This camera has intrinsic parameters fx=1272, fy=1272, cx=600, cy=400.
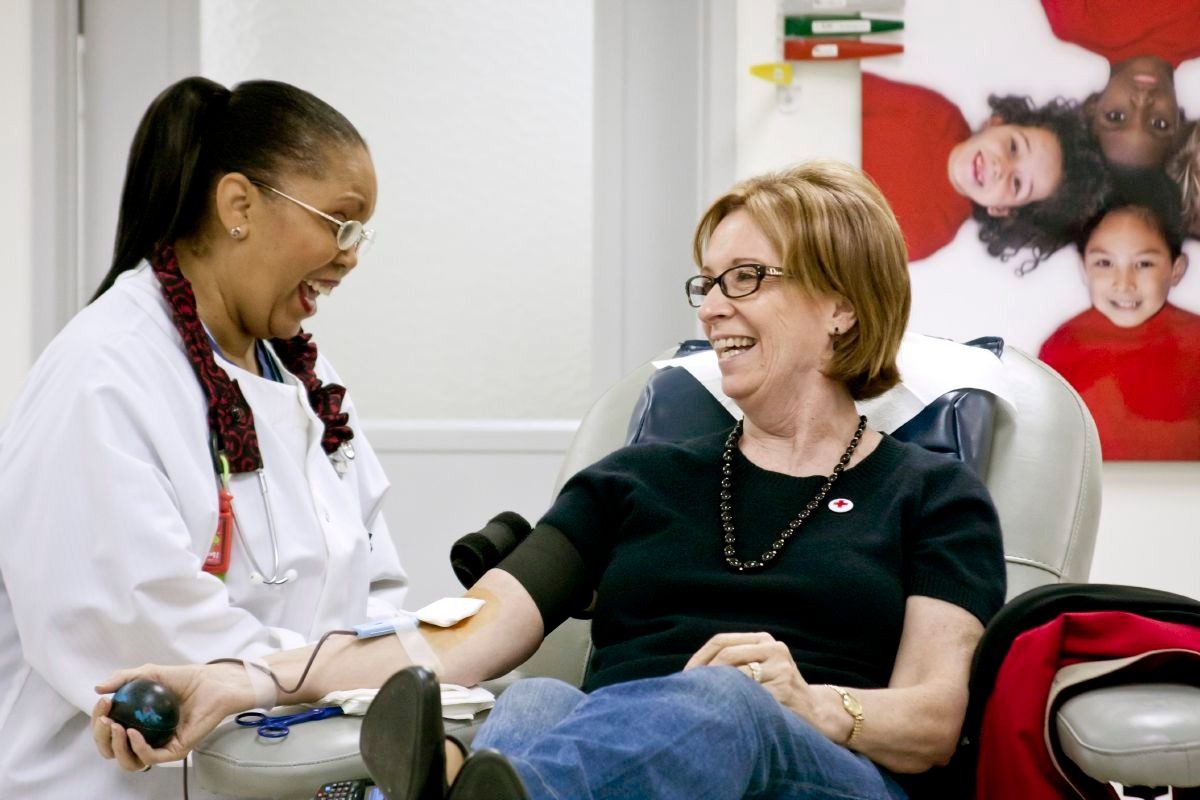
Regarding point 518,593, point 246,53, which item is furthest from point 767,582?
point 246,53

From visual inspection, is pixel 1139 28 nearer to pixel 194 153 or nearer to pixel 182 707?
pixel 194 153

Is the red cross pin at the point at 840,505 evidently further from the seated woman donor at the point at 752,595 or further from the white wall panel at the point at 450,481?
the white wall panel at the point at 450,481

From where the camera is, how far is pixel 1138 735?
46.9 inches

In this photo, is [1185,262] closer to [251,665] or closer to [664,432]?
[664,432]

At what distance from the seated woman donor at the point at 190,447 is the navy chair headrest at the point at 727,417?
0.46m

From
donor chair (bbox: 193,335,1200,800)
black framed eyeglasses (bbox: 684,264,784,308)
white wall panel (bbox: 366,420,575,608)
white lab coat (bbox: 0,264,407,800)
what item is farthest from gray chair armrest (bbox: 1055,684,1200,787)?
white wall panel (bbox: 366,420,575,608)

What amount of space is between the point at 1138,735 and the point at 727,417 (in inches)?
33.1

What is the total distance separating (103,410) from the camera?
152 centimetres

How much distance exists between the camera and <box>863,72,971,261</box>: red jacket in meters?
2.76

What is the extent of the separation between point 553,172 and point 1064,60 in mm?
1167

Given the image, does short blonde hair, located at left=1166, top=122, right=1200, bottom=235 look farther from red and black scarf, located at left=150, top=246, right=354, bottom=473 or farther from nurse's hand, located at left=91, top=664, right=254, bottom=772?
nurse's hand, located at left=91, top=664, right=254, bottom=772

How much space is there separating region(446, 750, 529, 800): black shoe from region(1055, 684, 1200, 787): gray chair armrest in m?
0.56

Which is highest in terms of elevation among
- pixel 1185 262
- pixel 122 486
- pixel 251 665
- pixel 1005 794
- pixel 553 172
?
pixel 553 172

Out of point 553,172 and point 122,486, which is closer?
point 122,486
